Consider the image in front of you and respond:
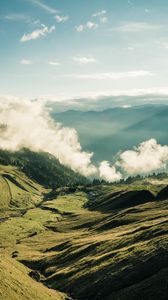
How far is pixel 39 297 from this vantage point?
281ft

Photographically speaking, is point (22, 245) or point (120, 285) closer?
point (120, 285)

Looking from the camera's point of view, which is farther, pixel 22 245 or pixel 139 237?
pixel 22 245

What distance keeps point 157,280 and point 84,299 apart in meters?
19.4

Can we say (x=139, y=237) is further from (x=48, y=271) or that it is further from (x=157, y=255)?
(x=48, y=271)

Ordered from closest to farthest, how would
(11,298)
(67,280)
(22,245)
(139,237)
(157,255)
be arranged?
(11,298)
(157,255)
(67,280)
(139,237)
(22,245)

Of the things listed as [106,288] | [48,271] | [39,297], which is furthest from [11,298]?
[48,271]

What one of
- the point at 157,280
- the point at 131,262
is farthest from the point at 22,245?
the point at 157,280

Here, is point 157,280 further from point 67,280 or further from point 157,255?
point 67,280

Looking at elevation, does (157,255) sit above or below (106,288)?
above

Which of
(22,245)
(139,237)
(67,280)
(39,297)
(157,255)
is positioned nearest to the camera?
(39,297)

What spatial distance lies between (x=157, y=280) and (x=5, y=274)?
126ft

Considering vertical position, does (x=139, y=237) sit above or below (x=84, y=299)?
above

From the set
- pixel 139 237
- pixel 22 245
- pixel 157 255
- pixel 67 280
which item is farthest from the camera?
pixel 22 245

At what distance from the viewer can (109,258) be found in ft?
349
